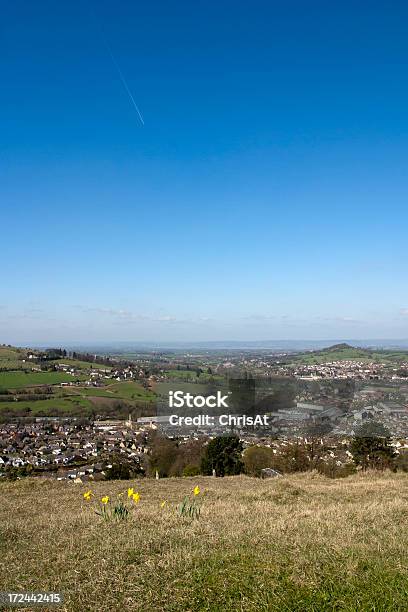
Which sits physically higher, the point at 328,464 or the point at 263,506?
the point at 263,506

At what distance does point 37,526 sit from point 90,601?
139 inches

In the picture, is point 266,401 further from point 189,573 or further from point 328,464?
point 189,573

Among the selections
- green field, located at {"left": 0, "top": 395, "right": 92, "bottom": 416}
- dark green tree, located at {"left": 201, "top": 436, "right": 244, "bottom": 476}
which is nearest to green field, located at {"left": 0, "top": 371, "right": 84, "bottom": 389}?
green field, located at {"left": 0, "top": 395, "right": 92, "bottom": 416}

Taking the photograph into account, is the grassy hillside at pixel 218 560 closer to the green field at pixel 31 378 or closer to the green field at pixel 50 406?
the green field at pixel 50 406

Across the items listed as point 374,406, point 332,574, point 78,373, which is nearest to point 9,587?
point 332,574

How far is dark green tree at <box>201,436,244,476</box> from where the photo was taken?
67.3 feet

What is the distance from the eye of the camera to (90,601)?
3.37 metres

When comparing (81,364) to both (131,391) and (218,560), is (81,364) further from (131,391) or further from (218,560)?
(218,560)

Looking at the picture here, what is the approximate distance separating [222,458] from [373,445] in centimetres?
683

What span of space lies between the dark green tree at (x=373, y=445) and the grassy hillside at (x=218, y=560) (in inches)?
534

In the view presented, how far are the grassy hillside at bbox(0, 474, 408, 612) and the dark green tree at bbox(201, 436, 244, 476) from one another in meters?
13.5

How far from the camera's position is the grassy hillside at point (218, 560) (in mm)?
3309

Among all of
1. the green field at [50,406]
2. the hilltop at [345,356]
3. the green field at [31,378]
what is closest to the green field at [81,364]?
the green field at [31,378]

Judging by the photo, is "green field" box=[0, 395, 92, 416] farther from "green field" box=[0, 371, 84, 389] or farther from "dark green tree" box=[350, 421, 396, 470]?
"dark green tree" box=[350, 421, 396, 470]
